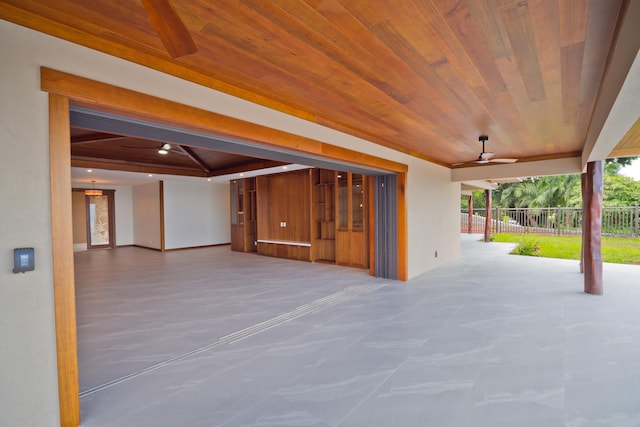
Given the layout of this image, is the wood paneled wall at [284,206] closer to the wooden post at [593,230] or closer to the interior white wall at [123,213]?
the wooden post at [593,230]

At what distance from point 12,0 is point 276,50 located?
4.65 ft

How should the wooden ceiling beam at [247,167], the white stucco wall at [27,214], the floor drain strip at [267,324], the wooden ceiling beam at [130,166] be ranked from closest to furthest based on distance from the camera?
1. the white stucco wall at [27,214]
2. the floor drain strip at [267,324]
3. the wooden ceiling beam at [130,166]
4. the wooden ceiling beam at [247,167]

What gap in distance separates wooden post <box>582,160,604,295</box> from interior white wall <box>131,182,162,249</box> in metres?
11.5

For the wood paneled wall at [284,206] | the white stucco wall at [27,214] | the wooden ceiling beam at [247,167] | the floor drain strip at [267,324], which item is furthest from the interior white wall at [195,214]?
the white stucco wall at [27,214]

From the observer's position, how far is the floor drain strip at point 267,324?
8.38 feet

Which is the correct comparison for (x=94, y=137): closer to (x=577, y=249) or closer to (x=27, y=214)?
(x=27, y=214)

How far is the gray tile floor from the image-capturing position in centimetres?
213

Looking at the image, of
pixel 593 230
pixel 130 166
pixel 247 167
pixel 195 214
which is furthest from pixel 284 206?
pixel 593 230

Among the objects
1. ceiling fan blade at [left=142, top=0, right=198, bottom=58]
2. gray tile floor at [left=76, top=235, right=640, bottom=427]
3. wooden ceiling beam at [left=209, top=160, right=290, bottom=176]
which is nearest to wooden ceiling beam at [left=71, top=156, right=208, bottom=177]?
wooden ceiling beam at [left=209, top=160, right=290, bottom=176]

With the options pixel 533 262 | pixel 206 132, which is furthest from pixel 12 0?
pixel 533 262

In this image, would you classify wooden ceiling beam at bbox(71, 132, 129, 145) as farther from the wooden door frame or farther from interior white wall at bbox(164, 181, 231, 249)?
the wooden door frame

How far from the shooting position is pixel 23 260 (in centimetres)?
169

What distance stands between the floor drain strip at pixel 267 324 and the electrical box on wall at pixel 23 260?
1246mm

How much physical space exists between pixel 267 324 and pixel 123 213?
10990 mm
